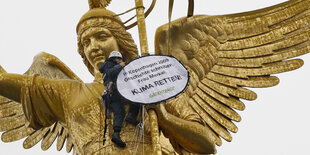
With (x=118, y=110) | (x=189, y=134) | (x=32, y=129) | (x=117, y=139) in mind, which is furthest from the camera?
(x=32, y=129)

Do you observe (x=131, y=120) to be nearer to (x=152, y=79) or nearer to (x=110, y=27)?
(x=152, y=79)

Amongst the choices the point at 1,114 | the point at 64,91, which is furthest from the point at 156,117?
the point at 1,114

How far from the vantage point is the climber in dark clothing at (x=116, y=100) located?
390 inches

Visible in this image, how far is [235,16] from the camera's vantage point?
1180cm

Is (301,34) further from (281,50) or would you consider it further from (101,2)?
(101,2)

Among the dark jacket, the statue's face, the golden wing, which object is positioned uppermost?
the statue's face

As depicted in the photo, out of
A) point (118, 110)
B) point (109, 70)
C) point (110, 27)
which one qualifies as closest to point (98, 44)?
point (110, 27)

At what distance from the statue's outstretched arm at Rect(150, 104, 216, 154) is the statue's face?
1.34 m

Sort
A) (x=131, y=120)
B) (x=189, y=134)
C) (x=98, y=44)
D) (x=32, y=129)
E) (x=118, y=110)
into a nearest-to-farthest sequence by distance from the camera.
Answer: (x=118, y=110) → (x=131, y=120) → (x=189, y=134) → (x=98, y=44) → (x=32, y=129)

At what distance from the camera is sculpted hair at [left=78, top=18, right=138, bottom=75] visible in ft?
36.2

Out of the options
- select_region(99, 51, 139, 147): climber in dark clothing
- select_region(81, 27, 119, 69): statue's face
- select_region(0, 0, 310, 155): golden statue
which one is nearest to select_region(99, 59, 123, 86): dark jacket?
select_region(99, 51, 139, 147): climber in dark clothing

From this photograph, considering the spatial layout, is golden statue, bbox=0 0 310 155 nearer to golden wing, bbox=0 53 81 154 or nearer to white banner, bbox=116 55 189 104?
golden wing, bbox=0 53 81 154

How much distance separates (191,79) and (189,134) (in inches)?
53.0

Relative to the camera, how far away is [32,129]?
12.1m
